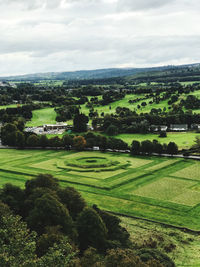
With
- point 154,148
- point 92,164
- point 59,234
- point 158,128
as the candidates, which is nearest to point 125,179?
point 92,164

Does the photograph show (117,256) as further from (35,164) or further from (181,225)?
(35,164)

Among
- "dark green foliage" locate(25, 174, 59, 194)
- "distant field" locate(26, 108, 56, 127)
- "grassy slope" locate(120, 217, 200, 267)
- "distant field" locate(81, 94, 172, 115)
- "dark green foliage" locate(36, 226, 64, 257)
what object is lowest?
"grassy slope" locate(120, 217, 200, 267)

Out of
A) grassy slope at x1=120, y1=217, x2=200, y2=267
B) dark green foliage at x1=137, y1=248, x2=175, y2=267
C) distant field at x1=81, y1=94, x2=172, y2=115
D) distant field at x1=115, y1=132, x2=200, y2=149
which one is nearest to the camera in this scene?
dark green foliage at x1=137, y1=248, x2=175, y2=267

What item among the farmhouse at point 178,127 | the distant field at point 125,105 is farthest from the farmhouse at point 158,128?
the distant field at point 125,105

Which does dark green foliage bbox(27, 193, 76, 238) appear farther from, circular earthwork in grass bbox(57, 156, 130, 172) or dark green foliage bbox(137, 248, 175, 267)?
circular earthwork in grass bbox(57, 156, 130, 172)

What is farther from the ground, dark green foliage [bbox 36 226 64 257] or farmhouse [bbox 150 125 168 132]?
farmhouse [bbox 150 125 168 132]

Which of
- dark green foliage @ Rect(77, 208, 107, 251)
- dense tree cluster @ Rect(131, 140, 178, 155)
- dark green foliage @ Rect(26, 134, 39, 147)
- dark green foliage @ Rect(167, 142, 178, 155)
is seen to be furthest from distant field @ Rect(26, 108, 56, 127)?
dark green foliage @ Rect(77, 208, 107, 251)

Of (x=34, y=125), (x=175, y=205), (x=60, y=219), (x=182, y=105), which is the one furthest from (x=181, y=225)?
(x=182, y=105)

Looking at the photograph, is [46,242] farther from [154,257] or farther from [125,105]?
[125,105]

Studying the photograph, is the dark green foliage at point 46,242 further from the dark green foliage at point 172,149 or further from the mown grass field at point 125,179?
the dark green foliage at point 172,149
